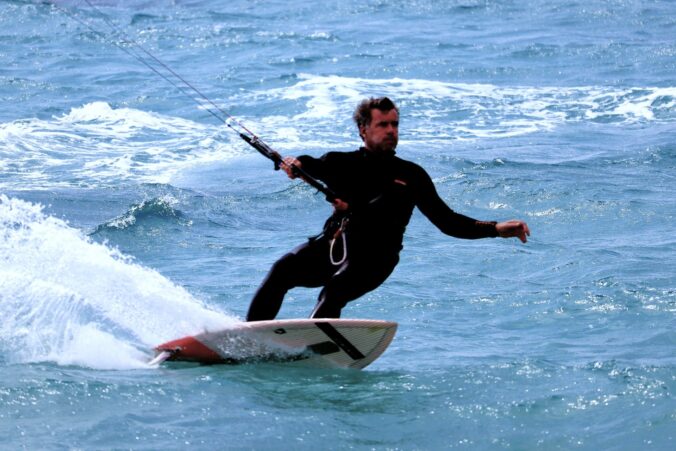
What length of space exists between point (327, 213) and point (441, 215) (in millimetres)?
6301

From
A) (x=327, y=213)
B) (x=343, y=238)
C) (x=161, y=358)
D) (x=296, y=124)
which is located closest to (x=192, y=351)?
(x=161, y=358)

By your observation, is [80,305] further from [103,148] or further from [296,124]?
[296,124]

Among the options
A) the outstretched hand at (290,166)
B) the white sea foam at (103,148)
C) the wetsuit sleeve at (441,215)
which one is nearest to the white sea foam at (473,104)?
the white sea foam at (103,148)

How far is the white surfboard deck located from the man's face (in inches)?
38.0

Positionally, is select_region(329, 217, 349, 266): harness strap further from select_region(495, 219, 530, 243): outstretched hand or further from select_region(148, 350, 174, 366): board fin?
select_region(148, 350, 174, 366): board fin

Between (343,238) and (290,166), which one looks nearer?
(290,166)

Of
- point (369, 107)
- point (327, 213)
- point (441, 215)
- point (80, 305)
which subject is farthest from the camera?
point (327, 213)

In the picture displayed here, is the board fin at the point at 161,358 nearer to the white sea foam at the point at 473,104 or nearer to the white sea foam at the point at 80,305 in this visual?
the white sea foam at the point at 80,305

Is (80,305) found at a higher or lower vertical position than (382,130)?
lower

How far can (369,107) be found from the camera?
6.34 m

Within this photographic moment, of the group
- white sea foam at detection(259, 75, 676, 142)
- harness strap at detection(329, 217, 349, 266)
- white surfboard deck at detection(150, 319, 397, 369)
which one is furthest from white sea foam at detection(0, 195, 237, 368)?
white sea foam at detection(259, 75, 676, 142)

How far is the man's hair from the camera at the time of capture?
20.8 feet

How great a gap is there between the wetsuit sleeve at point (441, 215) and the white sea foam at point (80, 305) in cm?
130

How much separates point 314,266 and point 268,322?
0.41 metres
